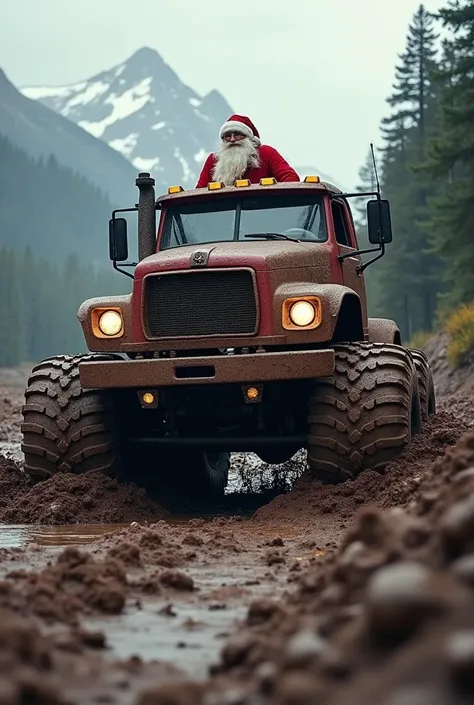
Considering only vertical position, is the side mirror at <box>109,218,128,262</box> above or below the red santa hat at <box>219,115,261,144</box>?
below

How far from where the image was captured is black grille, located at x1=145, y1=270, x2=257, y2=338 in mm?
8820

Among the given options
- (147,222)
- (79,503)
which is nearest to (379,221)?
(147,222)

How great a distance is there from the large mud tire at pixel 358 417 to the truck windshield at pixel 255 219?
1.57 metres

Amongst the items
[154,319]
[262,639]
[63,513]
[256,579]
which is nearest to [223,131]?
[154,319]

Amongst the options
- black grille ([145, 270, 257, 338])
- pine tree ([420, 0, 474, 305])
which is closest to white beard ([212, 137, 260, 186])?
black grille ([145, 270, 257, 338])

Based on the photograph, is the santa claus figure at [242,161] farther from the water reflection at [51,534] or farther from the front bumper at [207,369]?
the water reflection at [51,534]

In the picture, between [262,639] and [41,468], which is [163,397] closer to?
[41,468]

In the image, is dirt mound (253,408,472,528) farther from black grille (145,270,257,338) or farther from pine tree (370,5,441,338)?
pine tree (370,5,441,338)

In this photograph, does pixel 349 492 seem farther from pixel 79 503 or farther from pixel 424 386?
pixel 424 386

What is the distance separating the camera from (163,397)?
29.1 ft

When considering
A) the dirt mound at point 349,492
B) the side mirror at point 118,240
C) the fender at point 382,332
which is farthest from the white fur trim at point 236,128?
the dirt mound at point 349,492

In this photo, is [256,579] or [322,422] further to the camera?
[322,422]

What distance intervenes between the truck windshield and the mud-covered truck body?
11 millimetres

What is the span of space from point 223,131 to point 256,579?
644 cm
